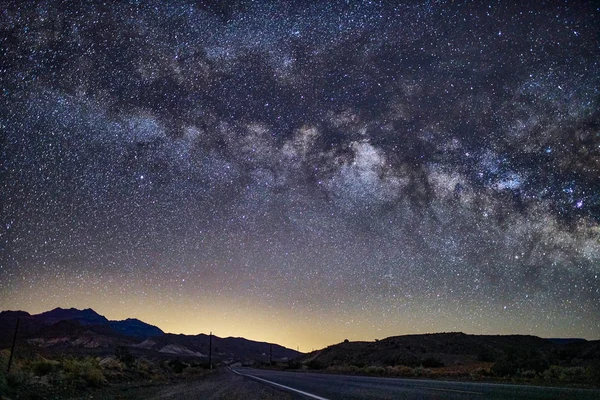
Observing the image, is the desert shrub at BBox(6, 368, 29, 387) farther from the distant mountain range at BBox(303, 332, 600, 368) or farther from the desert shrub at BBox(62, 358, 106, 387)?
the distant mountain range at BBox(303, 332, 600, 368)

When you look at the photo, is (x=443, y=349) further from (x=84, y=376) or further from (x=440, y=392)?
(x=84, y=376)

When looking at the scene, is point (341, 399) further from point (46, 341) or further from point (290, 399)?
point (46, 341)

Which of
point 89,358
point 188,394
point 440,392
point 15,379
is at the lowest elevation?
point 188,394

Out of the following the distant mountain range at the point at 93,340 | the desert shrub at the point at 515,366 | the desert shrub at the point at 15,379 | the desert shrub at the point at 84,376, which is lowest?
the distant mountain range at the point at 93,340

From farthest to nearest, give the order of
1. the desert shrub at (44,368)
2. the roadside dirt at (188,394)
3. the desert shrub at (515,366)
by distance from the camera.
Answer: the desert shrub at (515,366) → the desert shrub at (44,368) → the roadside dirt at (188,394)

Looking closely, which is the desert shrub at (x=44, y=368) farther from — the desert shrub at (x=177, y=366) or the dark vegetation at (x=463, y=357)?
the desert shrub at (x=177, y=366)

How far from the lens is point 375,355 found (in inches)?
2598

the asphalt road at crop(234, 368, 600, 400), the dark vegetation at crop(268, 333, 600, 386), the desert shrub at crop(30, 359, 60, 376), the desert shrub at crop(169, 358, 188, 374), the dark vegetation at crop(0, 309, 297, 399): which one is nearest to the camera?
the asphalt road at crop(234, 368, 600, 400)

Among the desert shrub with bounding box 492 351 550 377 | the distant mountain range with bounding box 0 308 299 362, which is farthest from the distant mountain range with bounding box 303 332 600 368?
the distant mountain range with bounding box 0 308 299 362

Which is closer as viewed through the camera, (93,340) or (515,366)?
(515,366)

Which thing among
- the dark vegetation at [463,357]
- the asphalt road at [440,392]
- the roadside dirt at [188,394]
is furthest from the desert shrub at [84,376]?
the dark vegetation at [463,357]

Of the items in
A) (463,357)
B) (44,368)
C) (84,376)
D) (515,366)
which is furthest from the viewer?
(463,357)

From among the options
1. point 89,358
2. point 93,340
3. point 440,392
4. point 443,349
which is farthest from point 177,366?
point 93,340

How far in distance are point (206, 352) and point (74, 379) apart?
152301 mm
